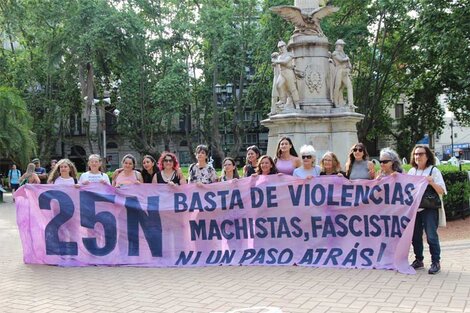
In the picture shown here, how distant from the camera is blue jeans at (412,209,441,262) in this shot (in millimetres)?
7227

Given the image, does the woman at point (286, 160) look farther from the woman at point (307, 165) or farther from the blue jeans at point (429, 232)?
the blue jeans at point (429, 232)

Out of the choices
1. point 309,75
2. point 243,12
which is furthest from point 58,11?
point 309,75

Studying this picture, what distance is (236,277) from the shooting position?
23.9 ft

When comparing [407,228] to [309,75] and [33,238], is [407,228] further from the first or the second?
[309,75]

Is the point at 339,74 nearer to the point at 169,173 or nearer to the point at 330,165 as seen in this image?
the point at 330,165

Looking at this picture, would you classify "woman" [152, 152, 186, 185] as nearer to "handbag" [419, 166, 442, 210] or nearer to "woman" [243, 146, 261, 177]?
"woman" [243, 146, 261, 177]

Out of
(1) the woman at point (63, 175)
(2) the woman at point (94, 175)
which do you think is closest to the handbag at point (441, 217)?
(2) the woman at point (94, 175)

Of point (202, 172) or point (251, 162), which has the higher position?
point (251, 162)

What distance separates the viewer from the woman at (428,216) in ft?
23.7

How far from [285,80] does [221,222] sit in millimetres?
7829

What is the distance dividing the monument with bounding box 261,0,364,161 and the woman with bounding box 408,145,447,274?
756cm

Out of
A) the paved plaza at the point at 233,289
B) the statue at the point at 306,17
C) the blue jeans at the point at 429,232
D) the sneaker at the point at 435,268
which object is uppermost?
the statue at the point at 306,17

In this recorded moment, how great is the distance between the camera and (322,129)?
50.8 feet

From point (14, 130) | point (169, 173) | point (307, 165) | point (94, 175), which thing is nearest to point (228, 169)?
point (169, 173)
